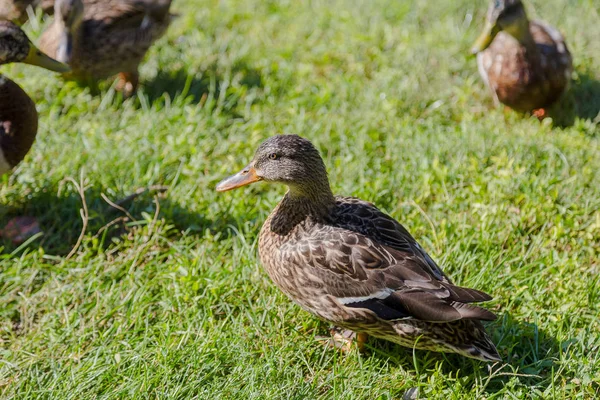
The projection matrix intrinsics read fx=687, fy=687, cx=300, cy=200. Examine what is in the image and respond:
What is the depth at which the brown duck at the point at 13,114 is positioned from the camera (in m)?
4.15

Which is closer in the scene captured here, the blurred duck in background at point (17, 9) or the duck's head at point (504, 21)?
the duck's head at point (504, 21)

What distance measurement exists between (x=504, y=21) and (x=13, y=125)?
362 centimetres

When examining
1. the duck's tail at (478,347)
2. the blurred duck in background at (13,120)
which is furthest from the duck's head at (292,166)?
the blurred duck in background at (13,120)

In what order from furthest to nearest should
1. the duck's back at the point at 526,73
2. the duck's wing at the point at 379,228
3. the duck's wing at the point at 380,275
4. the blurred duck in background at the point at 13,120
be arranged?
the duck's back at the point at 526,73 < the blurred duck in background at the point at 13,120 < the duck's wing at the point at 379,228 < the duck's wing at the point at 380,275

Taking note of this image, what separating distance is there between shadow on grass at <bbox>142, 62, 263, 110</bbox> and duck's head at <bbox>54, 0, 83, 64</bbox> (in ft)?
2.21

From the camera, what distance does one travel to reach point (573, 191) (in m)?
4.35

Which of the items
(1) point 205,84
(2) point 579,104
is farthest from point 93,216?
(2) point 579,104

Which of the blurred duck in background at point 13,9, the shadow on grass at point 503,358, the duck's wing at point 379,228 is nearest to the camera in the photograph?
the shadow on grass at point 503,358

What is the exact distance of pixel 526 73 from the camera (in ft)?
17.7

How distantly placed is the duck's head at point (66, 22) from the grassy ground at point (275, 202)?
33 centimetres

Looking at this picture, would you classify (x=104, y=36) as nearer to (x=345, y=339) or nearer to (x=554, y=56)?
(x=345, y=339)

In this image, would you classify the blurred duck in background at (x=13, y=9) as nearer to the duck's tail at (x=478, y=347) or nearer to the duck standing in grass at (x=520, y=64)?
the duck standing in grass at (x=520, y=64)

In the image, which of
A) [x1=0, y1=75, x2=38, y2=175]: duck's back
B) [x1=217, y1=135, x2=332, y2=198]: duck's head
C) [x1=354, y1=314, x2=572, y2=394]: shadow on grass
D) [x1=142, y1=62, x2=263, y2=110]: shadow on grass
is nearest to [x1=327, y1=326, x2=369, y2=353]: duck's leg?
[x1=354, y1=314, x2=572, y2=394]: shadow on grass

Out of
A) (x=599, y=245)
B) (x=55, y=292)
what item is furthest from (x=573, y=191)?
(x=55, y=292)
